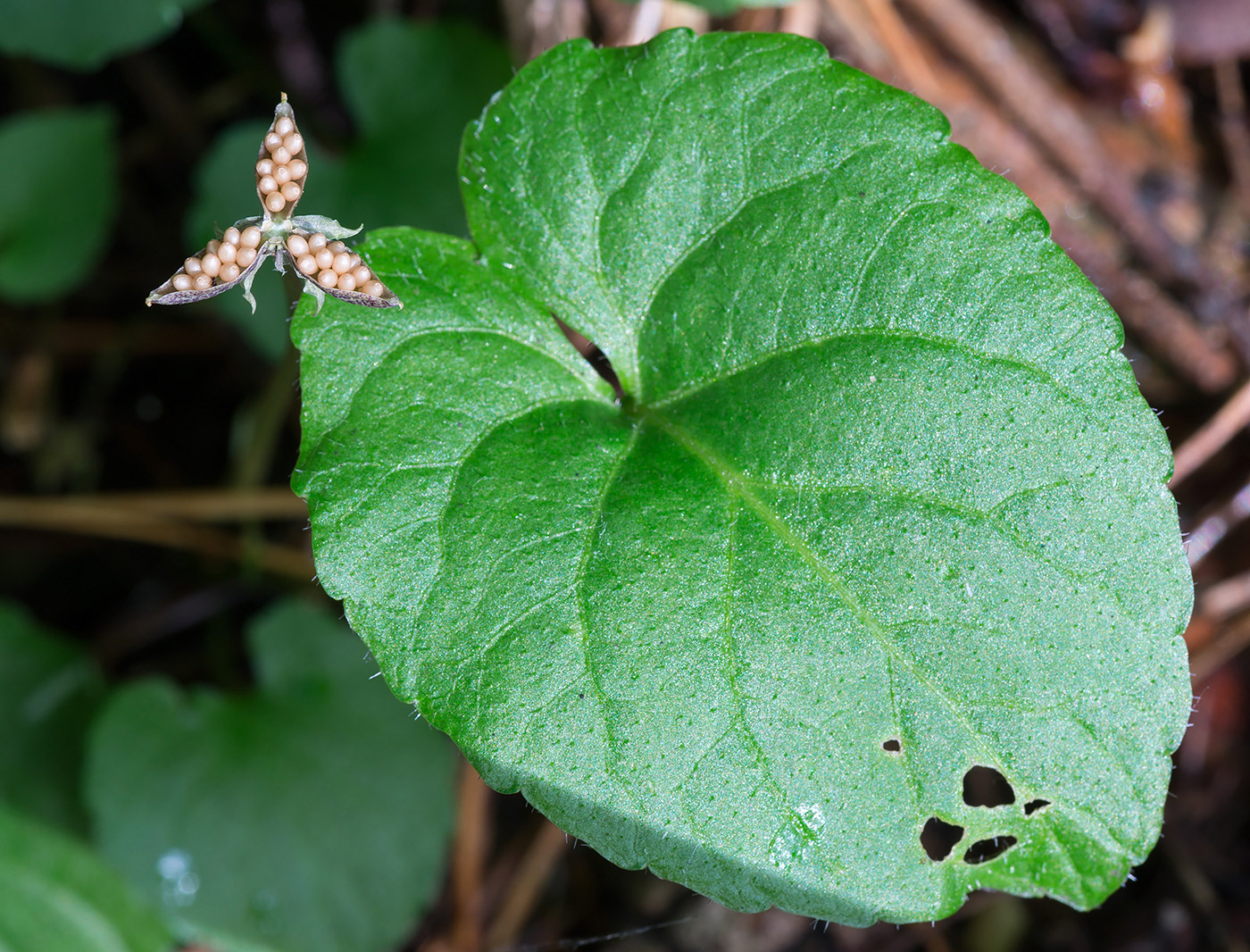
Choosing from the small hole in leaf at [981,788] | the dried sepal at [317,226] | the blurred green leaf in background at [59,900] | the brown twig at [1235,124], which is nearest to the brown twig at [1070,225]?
the brown twig at [1235,124]

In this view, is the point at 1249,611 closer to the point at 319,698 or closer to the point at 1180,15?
the point at 1180,15

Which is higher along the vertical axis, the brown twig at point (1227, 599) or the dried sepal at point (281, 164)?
the dried sepal at point (281, 164)

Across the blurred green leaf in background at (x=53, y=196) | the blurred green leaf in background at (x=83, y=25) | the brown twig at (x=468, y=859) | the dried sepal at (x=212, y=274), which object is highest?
the blurred green leaf in background at (x=83, y=25)

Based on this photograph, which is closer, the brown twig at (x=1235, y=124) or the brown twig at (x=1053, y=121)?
the brown twig at (x=1053, y=121)

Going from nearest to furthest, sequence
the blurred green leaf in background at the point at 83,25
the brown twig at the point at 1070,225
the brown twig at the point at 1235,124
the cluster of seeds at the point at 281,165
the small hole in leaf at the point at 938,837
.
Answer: the cluster of seeds at the point at 281,165, the blurred green leaf in background at the point at 83,25, the small hole in leaf at the point at 938,837, the brown twig at the point at 1070,225, the brown twig at the point at 1235,124

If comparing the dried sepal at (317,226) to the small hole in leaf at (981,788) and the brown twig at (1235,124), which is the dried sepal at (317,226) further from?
the brown twig at (1235,124)

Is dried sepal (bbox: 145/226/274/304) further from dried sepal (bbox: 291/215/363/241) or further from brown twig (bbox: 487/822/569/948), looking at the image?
brown twig (bbox: 487/822/569/948)

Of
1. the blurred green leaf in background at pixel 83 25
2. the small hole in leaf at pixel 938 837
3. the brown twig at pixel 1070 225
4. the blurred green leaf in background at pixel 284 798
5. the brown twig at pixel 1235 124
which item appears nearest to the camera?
the blurred green leaf in background at pixel 83 25
